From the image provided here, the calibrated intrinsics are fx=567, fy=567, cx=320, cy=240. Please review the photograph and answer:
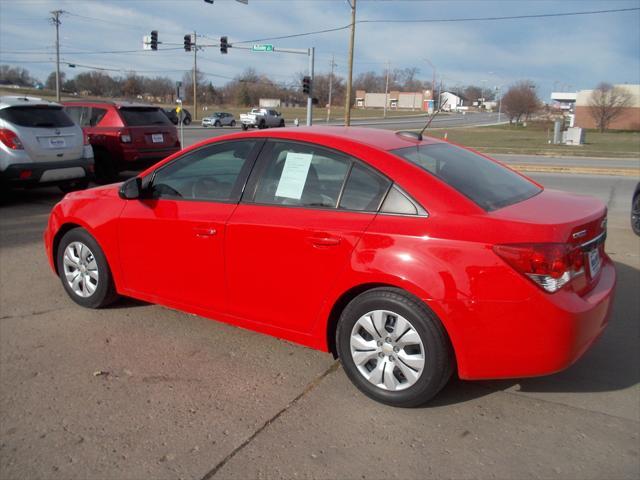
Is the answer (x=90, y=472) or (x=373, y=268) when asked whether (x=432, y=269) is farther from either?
(x=90, y=472)

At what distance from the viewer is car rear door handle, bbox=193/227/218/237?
3.79 meters

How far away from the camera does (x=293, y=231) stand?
11.3 ft

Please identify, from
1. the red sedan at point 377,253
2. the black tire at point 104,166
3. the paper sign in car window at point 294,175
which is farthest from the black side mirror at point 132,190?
the black tire at point 104,166

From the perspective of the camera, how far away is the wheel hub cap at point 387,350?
313cm

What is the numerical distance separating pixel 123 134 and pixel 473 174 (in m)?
9.00

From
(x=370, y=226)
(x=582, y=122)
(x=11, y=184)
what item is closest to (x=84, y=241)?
(x=370, y=226)

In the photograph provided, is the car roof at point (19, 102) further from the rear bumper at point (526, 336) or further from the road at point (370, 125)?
the road at point (370, 125)

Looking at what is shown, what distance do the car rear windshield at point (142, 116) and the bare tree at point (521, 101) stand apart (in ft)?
226

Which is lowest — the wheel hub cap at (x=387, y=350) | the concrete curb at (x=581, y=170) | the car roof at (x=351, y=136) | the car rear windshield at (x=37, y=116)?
the wheel hub cap at (x=387, y=350)

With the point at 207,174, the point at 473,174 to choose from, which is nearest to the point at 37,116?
the point at 207,174

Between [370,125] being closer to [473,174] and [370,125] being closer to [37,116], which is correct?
[37,116]

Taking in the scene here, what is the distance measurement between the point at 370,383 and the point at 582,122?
74768mm

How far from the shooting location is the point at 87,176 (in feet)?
32.2

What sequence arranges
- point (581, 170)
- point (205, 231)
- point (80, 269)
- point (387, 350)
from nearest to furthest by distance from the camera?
point (387, 350)
point (205, 231)
point (80, 269)
point (581, 170)
